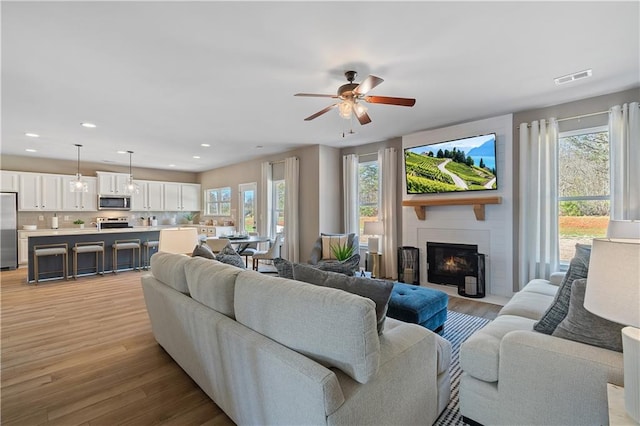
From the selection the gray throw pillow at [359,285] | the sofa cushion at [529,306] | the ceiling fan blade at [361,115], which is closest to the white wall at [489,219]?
the sofa cushion at [529,306]

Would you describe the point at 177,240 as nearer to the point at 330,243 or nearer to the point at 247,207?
the point at 330,243

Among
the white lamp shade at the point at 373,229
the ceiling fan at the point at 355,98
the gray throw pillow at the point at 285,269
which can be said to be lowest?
the gray throw pillow at the point at 285,269

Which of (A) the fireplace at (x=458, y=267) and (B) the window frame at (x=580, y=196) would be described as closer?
(B) the window frame at (x=580, y=196)

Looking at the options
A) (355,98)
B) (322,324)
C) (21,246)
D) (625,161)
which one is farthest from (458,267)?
(21,246)

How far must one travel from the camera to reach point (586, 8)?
2105 millimetres

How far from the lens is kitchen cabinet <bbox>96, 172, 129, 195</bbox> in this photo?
27.0 ft

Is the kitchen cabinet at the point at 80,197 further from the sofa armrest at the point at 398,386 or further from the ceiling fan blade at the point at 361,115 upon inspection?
the sofa armrest at the point at 398,386

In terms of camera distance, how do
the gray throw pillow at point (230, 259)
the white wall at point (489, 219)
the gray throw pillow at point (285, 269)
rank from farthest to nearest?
the white wall at point (489, 219)
the gray throw pillow at point (230, 259)
the gray throw pillow at point (285, 269)

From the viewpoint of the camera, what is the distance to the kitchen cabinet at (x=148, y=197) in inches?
351

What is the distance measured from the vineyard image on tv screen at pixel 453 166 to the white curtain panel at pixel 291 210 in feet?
7.96

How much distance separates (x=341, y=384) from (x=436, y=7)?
2371 millimetres

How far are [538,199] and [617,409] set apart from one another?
3.58 m

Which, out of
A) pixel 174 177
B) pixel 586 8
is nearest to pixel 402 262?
pixel 586 8

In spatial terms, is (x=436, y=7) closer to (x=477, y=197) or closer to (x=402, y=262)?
(x=477, y=197)
